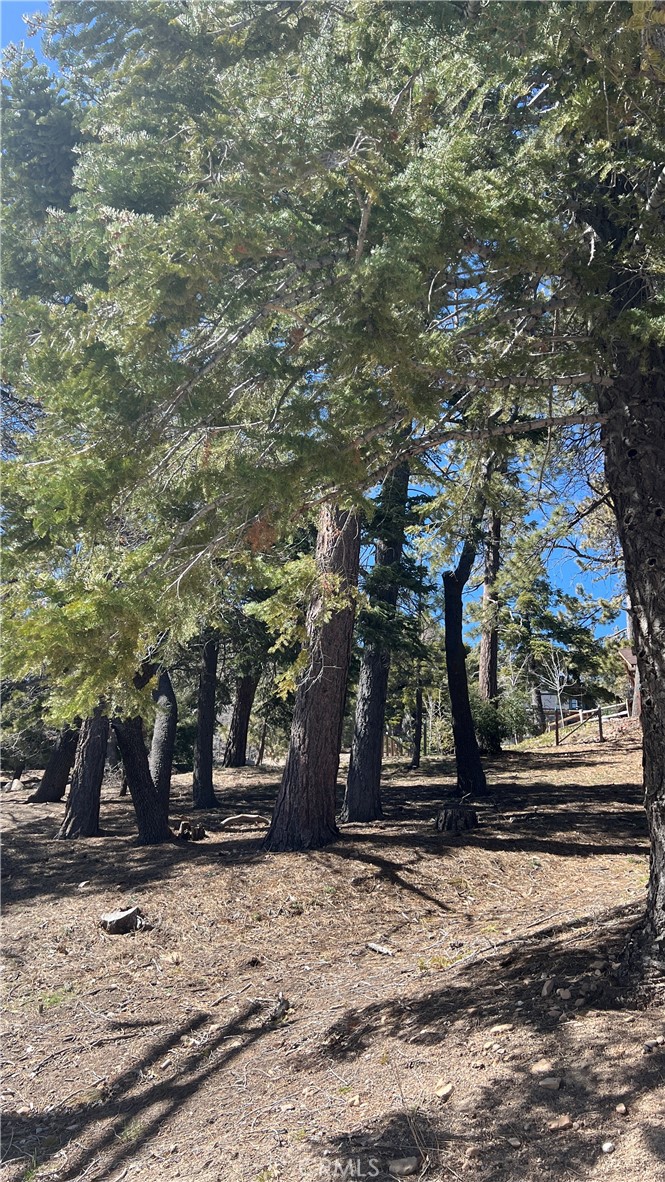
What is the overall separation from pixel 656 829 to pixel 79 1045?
14.5 ft

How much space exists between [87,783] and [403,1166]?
9311mm

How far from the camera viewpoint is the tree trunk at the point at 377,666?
12.1 meters

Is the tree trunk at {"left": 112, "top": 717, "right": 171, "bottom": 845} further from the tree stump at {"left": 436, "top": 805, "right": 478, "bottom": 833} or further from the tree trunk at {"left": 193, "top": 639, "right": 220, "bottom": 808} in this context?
the tree stump at {"left": 436, "top": 805, "right": 478, "bottom": 833}

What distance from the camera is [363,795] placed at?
12.3 m

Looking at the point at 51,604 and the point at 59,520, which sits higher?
the point at 59,520

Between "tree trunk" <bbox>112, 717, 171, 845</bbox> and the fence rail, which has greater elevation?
the fence rail

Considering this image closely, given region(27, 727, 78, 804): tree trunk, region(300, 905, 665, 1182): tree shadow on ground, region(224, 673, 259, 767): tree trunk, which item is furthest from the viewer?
region(224, 673, 259, 767): tree trunk

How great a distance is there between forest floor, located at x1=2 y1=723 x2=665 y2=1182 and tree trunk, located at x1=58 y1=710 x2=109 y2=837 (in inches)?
33.1

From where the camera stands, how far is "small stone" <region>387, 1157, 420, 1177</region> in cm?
379

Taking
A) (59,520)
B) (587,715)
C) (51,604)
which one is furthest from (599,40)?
(587,715)

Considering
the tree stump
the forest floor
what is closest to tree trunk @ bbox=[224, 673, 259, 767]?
the forest floor

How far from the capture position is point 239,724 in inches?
837

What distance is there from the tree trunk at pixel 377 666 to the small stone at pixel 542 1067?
7.63 m

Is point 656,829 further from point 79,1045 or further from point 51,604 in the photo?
point 79,1045
